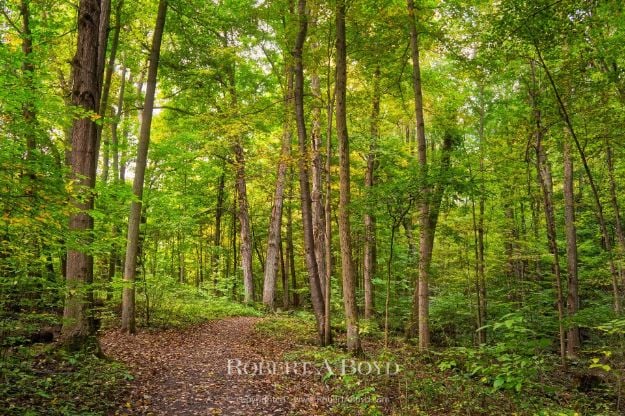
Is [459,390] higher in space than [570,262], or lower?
lower

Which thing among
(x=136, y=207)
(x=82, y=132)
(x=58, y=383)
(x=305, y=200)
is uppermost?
(x=82, y=132)

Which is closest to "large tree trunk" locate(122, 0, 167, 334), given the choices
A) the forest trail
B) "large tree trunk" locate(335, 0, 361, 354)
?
the forest trail

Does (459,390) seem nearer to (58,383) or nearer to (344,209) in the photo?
(344,209)

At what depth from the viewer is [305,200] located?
35.5ft

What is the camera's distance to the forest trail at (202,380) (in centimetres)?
589

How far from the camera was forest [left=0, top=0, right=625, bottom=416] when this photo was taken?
5684 millimetres

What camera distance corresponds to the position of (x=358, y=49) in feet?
33.0

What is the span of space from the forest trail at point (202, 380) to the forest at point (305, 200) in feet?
0.18

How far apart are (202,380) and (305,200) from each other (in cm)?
526

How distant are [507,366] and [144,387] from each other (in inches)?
217

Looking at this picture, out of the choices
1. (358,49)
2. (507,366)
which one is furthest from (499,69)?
(507,366)

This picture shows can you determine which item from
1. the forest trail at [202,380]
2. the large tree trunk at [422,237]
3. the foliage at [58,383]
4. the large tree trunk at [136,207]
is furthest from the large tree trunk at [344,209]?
the large tree trunk at [136,207]

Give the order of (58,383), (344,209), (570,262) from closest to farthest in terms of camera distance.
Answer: (58,383) → (344,209) → (570,262)

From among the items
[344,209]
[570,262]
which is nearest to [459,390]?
[344,209]
